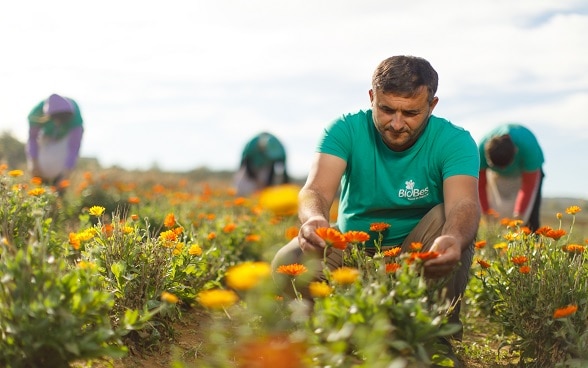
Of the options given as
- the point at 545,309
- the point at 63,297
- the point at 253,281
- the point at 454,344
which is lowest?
the point at 454,344

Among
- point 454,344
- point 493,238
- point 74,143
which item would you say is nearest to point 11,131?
point 74,143

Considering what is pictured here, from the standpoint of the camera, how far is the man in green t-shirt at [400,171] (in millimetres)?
3111

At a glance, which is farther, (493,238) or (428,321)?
(493,238)

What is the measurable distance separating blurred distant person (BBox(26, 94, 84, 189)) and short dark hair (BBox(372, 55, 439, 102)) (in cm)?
495

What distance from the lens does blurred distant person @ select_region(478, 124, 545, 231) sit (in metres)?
6.15

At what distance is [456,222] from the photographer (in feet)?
9.54

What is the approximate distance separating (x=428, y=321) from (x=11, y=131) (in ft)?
50.2

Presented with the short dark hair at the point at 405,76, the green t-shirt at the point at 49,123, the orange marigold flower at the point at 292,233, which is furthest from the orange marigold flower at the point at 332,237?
the green t-shirt at the point at 49,123

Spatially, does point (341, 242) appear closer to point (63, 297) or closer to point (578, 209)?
point (63, 297)

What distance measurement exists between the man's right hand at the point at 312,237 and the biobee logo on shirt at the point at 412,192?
81cm

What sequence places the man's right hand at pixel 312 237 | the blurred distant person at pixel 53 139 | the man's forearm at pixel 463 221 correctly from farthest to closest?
the blurred distant person at pixel 53 139
the man's forearm at pixel 463 221
the man's right hand at pixel 312 237

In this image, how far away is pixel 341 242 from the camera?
2299 mm

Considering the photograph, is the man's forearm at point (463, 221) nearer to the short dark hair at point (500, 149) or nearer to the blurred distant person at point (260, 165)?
the short dark hair at point (500, 149)

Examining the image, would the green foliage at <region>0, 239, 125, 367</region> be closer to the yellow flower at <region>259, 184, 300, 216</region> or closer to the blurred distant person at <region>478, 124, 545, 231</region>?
the yellow flower at <region>259, 184, 300, 216</region>
